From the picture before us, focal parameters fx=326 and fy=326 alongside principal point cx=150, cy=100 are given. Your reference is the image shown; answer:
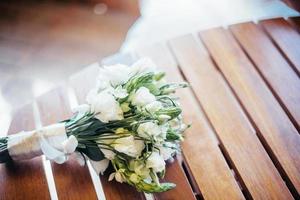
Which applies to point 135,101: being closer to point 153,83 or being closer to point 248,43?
point 153,83

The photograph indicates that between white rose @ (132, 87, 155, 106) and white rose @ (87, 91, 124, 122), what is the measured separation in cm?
5

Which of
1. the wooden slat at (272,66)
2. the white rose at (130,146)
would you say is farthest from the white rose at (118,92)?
the wooden slat at (272,66)

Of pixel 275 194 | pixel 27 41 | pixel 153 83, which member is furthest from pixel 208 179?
pixel 27 41

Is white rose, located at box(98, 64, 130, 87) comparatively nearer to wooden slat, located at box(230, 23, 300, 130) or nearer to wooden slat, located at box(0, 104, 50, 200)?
wooden slat, located at box(0, 104, 50, 200)

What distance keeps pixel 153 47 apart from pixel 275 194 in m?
0.70

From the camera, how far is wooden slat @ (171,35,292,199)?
920 mm

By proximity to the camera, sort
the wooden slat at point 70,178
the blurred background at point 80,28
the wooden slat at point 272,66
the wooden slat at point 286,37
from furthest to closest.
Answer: the blurred background at point 80,28
the wooden slat at point 286,37
the wooden slat at point 272,66
the wooden slat at point 70,178

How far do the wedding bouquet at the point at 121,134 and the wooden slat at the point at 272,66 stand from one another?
17.2 inches

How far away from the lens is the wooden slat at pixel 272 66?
111cm

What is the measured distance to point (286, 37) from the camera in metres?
1.30

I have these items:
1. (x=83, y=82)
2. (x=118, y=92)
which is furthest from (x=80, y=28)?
(x=118, y=92)

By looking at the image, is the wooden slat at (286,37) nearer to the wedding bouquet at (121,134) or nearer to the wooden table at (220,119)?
the wooden table at (220,119)

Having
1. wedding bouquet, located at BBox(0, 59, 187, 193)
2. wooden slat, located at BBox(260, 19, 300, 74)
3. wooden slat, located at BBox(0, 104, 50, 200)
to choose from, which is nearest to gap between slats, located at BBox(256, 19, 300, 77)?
wooden slat, located at BBox(260, 19, 300, 74)

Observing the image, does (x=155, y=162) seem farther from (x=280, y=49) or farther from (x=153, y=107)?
(x=280, y=49)
